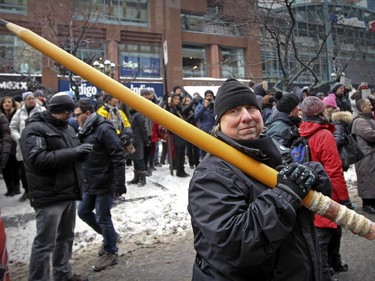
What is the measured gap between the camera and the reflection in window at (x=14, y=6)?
26.6 metres

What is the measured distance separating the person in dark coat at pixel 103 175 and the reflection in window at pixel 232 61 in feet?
98.7

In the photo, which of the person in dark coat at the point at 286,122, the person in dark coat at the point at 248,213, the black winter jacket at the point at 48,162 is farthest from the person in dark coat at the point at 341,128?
the black winter jacket at the point at 48,162

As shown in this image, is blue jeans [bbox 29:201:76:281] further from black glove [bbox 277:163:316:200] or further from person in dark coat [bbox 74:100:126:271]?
black glove [bbox 277:163:316:200]

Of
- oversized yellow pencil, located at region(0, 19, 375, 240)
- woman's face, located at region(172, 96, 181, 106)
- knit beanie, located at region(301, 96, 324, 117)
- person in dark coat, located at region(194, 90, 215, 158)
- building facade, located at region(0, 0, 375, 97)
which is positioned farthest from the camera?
building facade, located at region(0, 0, 375, 97)

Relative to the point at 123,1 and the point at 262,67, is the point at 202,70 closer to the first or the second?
the point at 262,67

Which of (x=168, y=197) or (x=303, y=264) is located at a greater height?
(x=303, y=264)

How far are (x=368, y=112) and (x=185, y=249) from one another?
11.9 feet

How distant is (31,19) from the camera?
82.4ft

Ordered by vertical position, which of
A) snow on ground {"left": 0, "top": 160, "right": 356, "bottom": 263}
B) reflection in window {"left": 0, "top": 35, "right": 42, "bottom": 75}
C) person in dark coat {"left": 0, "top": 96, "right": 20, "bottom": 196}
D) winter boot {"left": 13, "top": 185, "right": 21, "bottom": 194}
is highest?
reflection in window {"left": 0, "top": 35, "right": 42, "bottom": 75}

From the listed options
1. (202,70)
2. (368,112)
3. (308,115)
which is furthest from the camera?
(202,70)

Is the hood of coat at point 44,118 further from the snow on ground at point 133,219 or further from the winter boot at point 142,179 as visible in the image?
the winter boot at point 142,179

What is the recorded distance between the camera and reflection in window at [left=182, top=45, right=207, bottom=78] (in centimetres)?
3434

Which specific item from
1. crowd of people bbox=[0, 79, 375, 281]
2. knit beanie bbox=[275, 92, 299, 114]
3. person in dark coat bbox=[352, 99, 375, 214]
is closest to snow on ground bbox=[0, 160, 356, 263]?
crowd of people bbox=[0, 79, 375, 281]

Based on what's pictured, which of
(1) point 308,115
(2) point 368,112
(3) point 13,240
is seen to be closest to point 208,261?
(1) point 308,115
